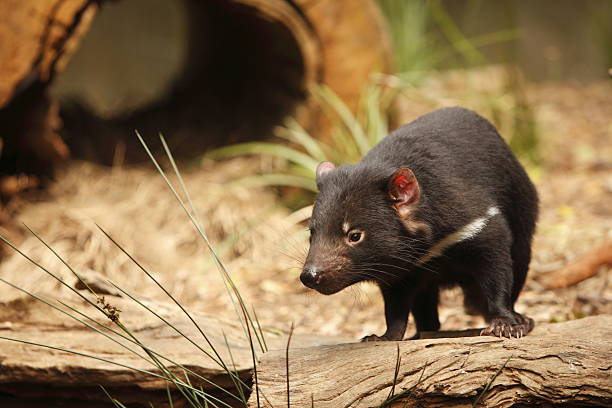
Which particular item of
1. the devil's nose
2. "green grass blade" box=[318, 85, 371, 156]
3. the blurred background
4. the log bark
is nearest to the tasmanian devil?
the devil's nose

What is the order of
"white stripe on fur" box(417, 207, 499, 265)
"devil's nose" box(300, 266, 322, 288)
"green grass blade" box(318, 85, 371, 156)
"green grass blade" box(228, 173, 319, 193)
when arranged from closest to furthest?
"devil's nose" box(300, 266, 322, 288)
"white stripe on fur" box(417, 207, 499, 265)
"green grass blade" box(318, 85, 371, 156)
"green grass blade" box(228, 173, 319, 193)

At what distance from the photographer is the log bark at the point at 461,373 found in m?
2.12

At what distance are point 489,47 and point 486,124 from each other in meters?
7.44

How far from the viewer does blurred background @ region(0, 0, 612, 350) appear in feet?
13.3

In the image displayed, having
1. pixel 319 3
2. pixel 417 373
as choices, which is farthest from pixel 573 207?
pixel 417 373

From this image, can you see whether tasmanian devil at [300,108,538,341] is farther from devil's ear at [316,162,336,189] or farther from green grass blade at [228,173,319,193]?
green grass blade at [228,173,319,193]

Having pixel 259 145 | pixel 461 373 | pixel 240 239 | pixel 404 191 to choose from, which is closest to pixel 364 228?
pixel 404 191

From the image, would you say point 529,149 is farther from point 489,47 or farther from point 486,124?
point 489,47

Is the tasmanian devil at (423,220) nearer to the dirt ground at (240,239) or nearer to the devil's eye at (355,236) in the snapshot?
the devil's eye at (355,236)

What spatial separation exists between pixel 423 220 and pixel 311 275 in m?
0.47

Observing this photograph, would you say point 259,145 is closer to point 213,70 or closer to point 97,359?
point 213,70

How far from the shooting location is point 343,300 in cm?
427

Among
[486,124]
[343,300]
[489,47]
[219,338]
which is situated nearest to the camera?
[219,338]

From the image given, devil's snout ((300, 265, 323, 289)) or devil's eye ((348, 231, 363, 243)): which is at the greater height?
devil's eye ((348, 231, 363, 243))
